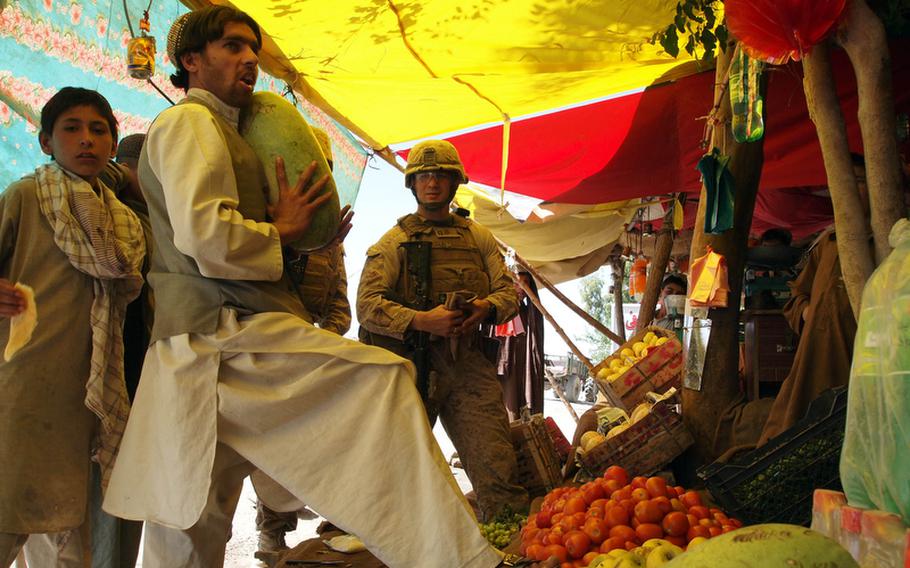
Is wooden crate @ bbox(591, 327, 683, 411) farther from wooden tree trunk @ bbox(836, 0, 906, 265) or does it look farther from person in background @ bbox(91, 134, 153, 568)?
person in background @ bbox(91, 134, 153, 568)

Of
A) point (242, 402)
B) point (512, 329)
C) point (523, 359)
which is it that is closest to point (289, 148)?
point (242, 402)

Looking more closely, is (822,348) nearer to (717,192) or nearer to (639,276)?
(717,192)

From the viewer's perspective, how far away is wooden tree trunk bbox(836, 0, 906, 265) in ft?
9.62

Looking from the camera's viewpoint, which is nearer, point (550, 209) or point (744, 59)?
point (744, 59)

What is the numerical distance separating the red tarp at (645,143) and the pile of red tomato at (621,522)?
3493mm

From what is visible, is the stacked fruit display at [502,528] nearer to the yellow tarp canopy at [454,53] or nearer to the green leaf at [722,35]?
the green leaf at [722,35]

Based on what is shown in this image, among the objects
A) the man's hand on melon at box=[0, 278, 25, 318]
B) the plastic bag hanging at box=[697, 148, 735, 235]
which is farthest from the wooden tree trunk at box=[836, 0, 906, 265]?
the man's hand on melon at box=[0, 278, 25, 318]

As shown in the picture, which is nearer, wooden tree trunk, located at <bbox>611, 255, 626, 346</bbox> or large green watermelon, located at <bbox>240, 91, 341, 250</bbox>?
large green watermelon, located at <bbox>240, 91, 341, 250</bbox>

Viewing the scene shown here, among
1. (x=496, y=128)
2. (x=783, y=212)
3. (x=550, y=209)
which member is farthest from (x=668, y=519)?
(x=783, y=212)

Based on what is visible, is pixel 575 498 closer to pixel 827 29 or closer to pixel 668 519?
pixel 668 519

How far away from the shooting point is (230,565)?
212 inches

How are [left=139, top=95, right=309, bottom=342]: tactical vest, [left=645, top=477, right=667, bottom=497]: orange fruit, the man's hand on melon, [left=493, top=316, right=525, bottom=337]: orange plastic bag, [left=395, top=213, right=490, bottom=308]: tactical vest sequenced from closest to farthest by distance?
[left=139, top=95, right=309, bottom=342]: tactical vest, the man's hand on melon, [left=645, top=477, right=667, bottom=497]: orange fruit, [left=395, top=213, right=490, bottom=308]: tactical vest, [left=493, top=316, right=525, bottom=337]: orange plastic bag

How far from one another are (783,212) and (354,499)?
8.82 m

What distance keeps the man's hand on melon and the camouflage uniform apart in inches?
87.4
